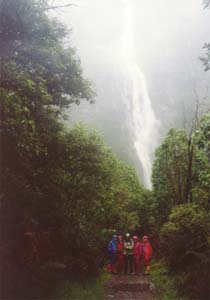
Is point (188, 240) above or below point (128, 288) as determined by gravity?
above

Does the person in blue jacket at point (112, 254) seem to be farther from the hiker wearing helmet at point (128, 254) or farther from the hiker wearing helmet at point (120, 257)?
the hiker wearing helmet at point (128, 254)

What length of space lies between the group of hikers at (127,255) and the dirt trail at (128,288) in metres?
1.84

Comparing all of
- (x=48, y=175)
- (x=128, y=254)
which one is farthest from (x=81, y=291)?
(x=128, y=254)

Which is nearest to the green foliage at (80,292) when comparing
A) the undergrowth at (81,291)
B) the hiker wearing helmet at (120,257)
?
the undergrowth at (81,291)

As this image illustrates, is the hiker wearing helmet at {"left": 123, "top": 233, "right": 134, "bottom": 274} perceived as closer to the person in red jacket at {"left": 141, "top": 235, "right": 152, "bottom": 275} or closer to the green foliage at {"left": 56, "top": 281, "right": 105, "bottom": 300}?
the person in red jacket at {"left": 141, "top": 235, "right": 152, "bottom": 275}

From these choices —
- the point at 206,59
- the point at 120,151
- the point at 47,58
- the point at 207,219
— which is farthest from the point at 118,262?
the point at 120,151

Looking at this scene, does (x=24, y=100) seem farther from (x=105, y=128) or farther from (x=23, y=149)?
(x=105, y=128)

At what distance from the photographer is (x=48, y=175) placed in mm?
17016

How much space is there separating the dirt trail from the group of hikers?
1.84m

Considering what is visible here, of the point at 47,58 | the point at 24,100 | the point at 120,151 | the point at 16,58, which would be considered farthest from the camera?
the point at 120,151

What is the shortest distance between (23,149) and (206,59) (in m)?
6.39

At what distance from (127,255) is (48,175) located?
8688 mm

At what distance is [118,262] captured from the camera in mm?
24203

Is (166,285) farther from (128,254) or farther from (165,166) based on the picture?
(165,166)
